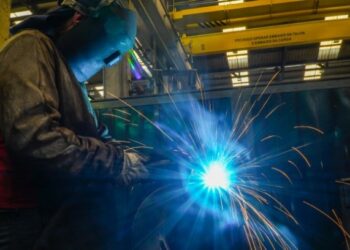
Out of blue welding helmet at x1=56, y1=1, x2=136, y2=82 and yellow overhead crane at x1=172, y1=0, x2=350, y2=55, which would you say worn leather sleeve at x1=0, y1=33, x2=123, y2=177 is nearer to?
blue welding helmet at x1=56, y1=1, x2=136, y2=82

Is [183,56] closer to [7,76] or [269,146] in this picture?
[269,146]

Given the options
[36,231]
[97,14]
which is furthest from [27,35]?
[36,231]

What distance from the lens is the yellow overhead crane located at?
15.1ft

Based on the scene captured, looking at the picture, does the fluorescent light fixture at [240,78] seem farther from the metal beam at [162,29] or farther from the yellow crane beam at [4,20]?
the yellow crane beam at [4,20]

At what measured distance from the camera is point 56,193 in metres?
1.21

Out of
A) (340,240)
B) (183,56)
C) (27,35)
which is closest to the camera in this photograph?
(27,35)

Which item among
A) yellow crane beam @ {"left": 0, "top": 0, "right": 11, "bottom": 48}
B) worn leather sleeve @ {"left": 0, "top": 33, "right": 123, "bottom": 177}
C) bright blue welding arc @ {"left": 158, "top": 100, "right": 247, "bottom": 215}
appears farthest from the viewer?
yellow crane beam @ {"left": 0, "top": 0, "right": 11, "bottom": 48}

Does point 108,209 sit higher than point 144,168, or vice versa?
point 144,168

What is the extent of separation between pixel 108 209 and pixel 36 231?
0.27 metres

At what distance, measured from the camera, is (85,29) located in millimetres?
1369

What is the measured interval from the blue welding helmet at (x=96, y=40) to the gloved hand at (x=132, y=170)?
16.8 inches

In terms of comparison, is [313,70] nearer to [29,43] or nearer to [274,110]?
[274,110]

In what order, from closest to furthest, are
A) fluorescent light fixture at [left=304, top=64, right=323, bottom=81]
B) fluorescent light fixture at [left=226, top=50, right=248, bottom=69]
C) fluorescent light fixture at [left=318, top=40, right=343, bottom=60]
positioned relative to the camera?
fluorescent light fixture at [left=318, top=40, right=343, bottom=60]
fluorescent light fixture at [left=226, top=50, right=248, bottom=69]
fluorescent light fixture at [left=304, top=64, right=323, bottom=81]

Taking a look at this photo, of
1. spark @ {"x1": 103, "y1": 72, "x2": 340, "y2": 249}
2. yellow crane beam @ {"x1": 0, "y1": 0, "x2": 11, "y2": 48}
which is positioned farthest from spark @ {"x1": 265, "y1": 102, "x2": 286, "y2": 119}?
yellow crane beam @ {"x1": 0, "y1": 0, "x2": 11, "y2": 48}
